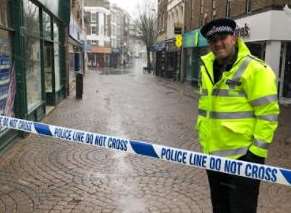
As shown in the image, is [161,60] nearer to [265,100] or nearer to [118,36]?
[265,100]

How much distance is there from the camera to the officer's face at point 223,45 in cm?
283

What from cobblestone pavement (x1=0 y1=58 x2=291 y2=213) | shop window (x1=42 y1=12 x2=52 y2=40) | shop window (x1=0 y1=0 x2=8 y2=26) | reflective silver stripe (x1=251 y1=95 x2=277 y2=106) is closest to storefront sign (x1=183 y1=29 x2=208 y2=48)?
shop window (x1=42 y1=12 x2=52 y2=40)

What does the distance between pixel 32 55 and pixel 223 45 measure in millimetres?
7619

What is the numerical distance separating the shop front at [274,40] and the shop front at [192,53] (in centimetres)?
682

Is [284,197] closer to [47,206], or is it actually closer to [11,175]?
[47,206]

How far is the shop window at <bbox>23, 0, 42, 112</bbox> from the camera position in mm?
8914

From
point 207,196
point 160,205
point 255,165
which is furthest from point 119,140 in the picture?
point 207,196

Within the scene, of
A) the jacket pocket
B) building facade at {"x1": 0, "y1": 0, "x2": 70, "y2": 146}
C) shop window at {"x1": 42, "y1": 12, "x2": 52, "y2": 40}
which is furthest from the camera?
shop window at {"x1": 42, "y1": 12, "x2": 52, "y2": 40}

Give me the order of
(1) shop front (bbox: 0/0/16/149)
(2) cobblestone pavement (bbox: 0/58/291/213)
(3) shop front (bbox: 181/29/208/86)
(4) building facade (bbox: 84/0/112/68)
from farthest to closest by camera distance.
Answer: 1. (4) building facade (bbox: 84/0/112/68)
2. (3) shop front (bbox: 181/29/208/86)
3. (1) shop front (bbox: 0/0/16/149)
4. (2) cobblestone pavement (bbox: 0/58/291/213)

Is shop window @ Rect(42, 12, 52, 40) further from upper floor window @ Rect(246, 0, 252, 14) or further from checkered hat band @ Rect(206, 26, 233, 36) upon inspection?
checkered hat band @ Rect(206, 26, 233, 36)

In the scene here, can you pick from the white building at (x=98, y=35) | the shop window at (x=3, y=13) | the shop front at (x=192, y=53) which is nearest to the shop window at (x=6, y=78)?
the shop window at (x=3, y=13)

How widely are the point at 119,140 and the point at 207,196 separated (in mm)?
2043

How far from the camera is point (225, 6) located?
19.1 meters

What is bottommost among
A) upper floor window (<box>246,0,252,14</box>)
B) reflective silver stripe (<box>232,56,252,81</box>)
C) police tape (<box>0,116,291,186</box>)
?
police tape (<box>0,116,291,186</box>)
